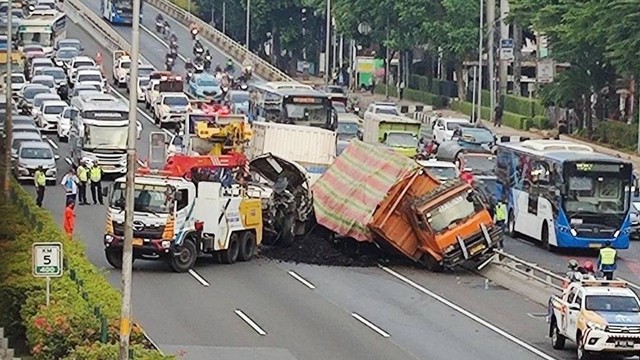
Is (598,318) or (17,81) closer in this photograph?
(598,318)

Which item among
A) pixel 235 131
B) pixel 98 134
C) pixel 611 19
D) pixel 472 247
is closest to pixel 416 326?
pixel 472 247

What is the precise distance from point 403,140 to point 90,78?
21731 mm

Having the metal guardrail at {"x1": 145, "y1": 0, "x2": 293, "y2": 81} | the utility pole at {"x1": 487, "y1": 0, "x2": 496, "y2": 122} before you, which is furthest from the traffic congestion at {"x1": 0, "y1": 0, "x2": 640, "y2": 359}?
the metal guardrail at {"x1": 145, "y1": 0, "x2": 293, "y2": 81}

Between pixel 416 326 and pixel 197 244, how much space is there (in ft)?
25.1

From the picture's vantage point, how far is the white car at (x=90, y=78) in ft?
272

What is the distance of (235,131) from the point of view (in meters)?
56.9

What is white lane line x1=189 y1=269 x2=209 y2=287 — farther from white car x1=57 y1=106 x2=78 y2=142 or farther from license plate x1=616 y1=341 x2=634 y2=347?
white car x1=57 y1=106 x2=78 y2=142

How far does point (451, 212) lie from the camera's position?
1780 inches

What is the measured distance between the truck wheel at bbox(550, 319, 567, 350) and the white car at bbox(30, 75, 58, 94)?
47.1 metres

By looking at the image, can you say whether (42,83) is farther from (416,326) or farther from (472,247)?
(416,326)

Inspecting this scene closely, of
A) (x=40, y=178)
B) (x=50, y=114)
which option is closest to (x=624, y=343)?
(x=40, y=178)

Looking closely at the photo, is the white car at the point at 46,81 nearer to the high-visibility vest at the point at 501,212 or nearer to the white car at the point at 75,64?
the white car at the point at 75,64

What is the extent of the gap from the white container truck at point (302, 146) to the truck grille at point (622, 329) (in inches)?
847

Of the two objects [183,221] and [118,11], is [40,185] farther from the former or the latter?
[118,11]
